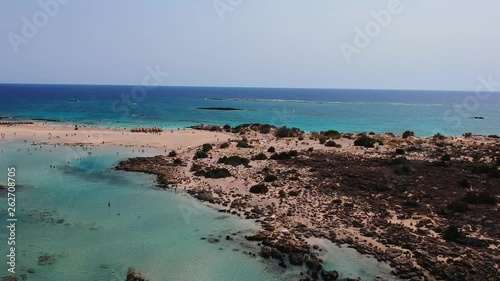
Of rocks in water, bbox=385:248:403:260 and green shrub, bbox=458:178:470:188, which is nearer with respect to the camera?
rocks in water, bbox=385:248:403:260

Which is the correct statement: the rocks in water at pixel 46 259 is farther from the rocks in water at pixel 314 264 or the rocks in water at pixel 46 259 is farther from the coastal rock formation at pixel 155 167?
the coastal rock formation at pixel 155 167

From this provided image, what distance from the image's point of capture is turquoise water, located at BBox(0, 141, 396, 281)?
2044 centimetres

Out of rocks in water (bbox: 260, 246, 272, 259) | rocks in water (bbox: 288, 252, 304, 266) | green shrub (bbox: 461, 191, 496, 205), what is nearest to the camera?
rocks in water (bbox: 288, 252, 304, 266)

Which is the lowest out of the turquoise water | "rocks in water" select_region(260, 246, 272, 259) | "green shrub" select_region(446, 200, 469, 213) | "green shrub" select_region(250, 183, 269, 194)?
the turquoise water

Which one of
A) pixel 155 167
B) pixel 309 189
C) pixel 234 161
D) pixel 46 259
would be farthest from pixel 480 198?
pixel 155 167

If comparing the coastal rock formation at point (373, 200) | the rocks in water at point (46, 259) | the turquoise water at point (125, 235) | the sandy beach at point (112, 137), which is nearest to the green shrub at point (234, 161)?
the coastal rock formation at point (373, 200)

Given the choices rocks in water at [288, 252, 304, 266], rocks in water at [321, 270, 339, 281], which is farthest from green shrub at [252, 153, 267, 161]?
rocks in water at [321, 270, 339, 281]

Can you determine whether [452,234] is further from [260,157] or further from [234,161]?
[260,157]

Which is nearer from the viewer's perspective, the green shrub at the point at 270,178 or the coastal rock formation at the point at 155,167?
the green shrub at the point at 270,178

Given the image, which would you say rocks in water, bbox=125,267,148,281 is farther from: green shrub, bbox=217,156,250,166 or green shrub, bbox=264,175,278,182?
green shrub, bbox=217,156,250,166

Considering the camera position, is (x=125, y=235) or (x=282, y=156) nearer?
(x=125, y=235)

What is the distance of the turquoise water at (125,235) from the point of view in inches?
805

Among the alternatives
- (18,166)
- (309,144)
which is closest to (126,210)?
(18,166)

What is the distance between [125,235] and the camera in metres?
25.0
